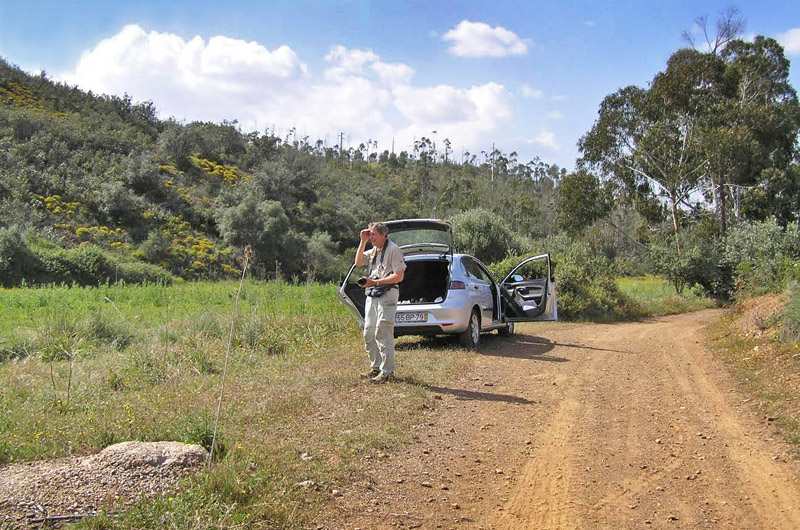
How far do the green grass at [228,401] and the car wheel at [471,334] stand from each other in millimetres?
367

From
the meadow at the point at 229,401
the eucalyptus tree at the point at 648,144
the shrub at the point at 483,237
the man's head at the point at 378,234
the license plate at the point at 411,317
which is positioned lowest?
the meadow at the point at 229,401

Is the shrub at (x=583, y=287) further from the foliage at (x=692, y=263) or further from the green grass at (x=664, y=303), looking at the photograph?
the foliage at (x=692, y=263)

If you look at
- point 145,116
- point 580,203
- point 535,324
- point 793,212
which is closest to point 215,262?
point 580,203

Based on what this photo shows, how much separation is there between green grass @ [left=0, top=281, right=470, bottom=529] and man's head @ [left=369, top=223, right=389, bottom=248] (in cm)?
169

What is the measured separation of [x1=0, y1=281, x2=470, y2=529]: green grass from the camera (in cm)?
388

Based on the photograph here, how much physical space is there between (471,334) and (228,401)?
17.4 ft

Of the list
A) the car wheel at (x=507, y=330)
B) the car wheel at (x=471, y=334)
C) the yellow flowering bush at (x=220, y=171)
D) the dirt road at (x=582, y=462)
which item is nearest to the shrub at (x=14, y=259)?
the car wheel at (x=507, y=330)

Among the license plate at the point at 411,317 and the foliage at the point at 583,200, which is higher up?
the foliage at the point at 583,200

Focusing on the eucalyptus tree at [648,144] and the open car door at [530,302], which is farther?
the eucalyptus tree at [648,144]

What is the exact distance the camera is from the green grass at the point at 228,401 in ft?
12.7

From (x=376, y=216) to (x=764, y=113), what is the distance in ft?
108

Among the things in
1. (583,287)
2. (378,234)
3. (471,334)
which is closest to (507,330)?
(471,334)

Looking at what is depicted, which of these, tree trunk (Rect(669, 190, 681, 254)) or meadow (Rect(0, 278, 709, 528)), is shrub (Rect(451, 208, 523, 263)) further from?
meadow (Rect(0, 278, 709, 528))

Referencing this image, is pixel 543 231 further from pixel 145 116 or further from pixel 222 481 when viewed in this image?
pixel 222 481
